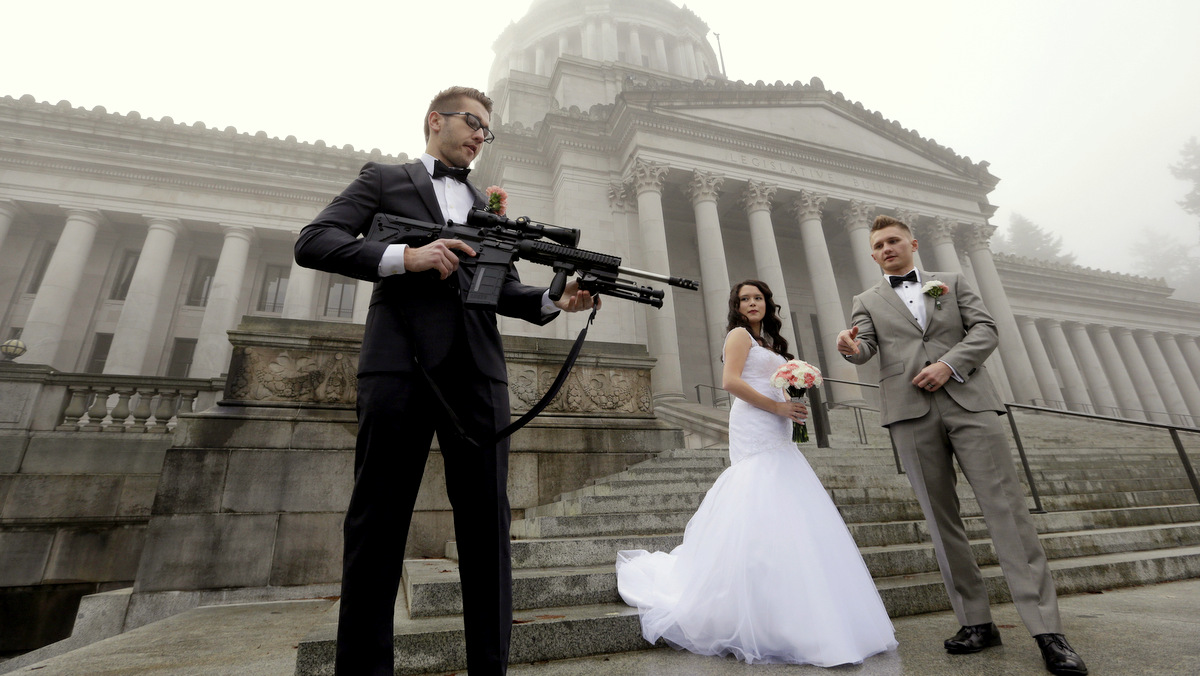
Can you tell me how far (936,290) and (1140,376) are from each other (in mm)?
45503

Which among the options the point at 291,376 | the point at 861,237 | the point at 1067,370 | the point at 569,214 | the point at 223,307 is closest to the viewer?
the point at 291,376

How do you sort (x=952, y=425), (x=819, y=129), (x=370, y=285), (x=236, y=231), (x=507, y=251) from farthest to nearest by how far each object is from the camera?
(x=819, y=129) < (x=236, y=231) < (x=370, y=285) < (x=952, y=425) < (x=507, y=251)

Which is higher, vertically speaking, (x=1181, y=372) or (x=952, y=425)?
(x=1181, y=372)

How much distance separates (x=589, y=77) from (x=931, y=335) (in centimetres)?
3191

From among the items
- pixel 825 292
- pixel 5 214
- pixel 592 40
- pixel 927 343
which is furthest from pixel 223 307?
pixel 592 40

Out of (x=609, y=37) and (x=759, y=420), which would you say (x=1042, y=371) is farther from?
(x=609, y=37)

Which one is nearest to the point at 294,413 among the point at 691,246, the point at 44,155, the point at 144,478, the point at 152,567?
the point at 152,567

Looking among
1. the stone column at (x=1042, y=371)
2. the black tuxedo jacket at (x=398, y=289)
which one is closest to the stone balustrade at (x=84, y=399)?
the black tuxedo jacket at (x=398, y=289)

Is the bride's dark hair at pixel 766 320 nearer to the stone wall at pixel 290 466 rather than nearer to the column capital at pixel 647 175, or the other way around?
the stone wall at pixel 290 466

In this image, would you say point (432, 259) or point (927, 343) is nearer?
point (432, 259)

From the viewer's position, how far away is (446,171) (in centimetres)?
272

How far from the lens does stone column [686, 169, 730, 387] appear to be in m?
18.8

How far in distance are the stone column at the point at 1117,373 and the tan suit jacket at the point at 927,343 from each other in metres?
40.5

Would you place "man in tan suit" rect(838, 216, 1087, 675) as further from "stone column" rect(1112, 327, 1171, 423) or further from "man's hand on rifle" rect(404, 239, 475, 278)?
"stone column" rect(1112, 327, 1171, 423)
